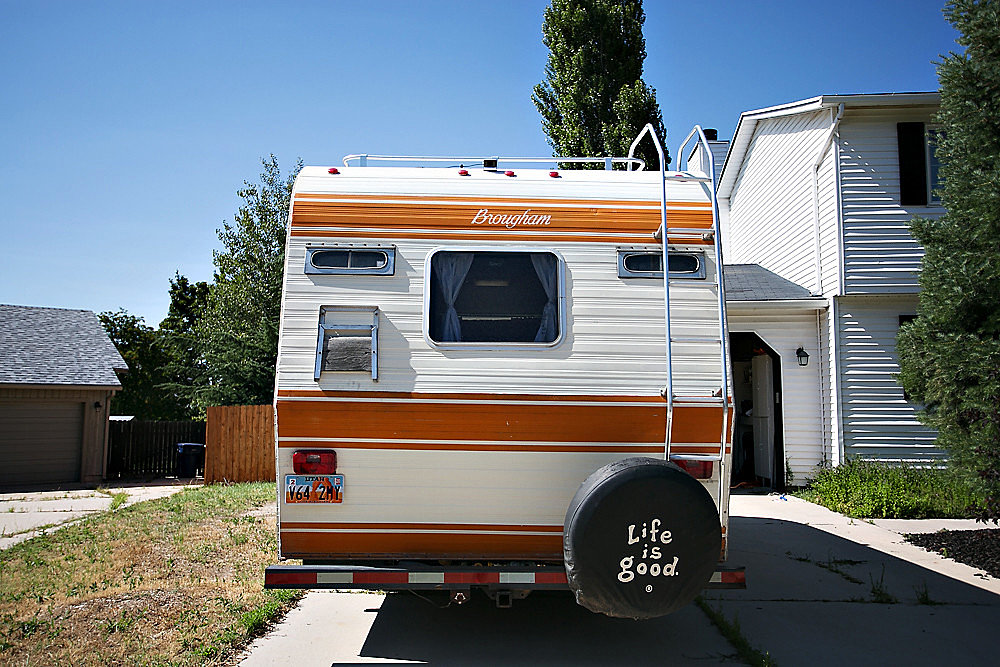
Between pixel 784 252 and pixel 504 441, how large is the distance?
11.6 meters

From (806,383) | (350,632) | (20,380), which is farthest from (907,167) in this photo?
Answer: (20,380)

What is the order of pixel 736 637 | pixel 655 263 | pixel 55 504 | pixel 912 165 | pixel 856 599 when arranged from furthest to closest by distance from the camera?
pixel 55 504 < pixel 912 165 < pixel 856 599 < pixel 736 637 < pixel 655 263

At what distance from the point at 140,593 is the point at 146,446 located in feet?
48.3

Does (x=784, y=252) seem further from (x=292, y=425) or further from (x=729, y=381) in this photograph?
(x=292, y=425)

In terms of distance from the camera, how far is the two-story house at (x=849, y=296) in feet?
39.0

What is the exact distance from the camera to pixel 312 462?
4.64 metres

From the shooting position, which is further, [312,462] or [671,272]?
[671,272]

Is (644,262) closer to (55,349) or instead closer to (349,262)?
(349,262)

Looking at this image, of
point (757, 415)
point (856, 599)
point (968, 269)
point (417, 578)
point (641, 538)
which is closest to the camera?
point (641, 538)

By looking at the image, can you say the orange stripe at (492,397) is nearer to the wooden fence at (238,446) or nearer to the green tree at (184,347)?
the wooden fence at (238,446)

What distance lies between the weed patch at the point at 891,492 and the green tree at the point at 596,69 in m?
9.68

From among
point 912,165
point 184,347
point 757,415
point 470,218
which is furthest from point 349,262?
point 184,347

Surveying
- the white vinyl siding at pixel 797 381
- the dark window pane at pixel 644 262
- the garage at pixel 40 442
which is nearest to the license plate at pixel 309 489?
the dark window pane at pixel 644 262

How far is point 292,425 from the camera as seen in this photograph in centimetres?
461
